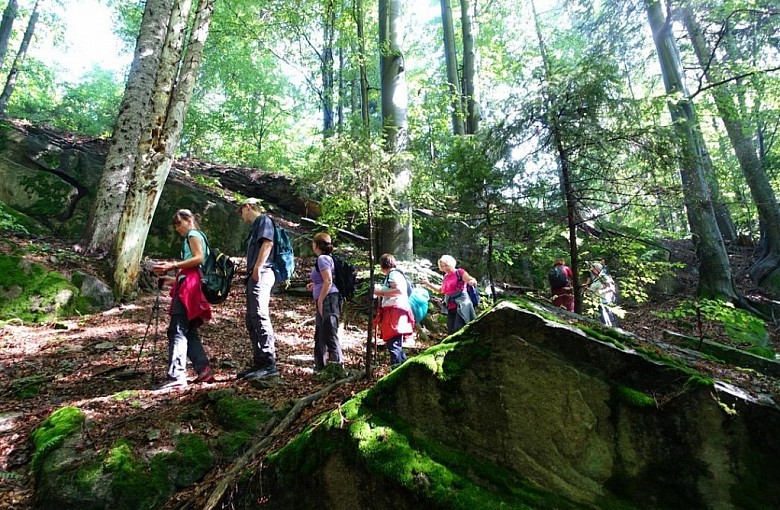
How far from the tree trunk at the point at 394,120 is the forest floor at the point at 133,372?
185cm

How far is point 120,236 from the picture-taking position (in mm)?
7570

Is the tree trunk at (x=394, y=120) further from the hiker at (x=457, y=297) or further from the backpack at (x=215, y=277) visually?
the backpack at (x=215, y=277)

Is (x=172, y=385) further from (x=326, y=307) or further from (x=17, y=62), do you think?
(x=17, y=62)

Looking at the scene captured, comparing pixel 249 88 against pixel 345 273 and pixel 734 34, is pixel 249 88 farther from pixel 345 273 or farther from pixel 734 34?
pixel 734 34

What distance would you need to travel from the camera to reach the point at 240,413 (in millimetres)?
3686

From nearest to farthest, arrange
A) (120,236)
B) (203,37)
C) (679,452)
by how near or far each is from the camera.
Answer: (679,452), (120,236), (203,37)

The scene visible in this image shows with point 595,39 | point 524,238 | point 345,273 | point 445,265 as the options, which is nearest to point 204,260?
point 345,273

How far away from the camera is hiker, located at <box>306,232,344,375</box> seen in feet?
16.2

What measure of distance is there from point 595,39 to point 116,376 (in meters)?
16.3

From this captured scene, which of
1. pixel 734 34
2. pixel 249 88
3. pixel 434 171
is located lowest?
pixel 434 171

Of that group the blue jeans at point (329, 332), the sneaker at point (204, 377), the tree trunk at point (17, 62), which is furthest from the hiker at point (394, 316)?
the tree trunk at point (17, 62)

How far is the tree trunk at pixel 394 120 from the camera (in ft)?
23.7

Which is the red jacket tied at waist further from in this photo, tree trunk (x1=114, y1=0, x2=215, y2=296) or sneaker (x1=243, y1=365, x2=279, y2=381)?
tree trunk (x1=114, y1=0, x2=215, y2=296)

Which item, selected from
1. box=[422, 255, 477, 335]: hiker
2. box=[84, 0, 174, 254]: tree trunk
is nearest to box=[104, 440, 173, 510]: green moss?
box=[422, 255, 477, 335]: hiker
